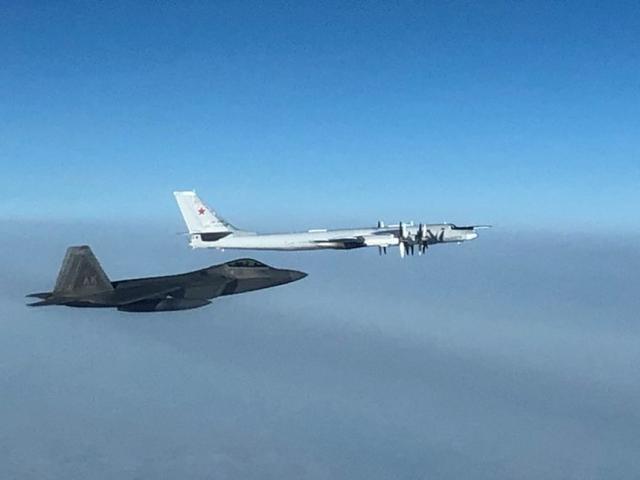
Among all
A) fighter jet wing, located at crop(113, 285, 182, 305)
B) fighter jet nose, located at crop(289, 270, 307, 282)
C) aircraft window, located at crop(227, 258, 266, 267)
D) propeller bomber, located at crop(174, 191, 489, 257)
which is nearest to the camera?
fighter jet wing, located at crop(113, 285, 182, 305)

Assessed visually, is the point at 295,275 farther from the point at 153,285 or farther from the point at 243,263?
the point at 153,285

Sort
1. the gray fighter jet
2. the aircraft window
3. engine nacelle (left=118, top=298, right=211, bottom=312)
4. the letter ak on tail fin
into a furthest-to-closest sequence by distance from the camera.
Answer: the aircraft window, engine nacelle (left=118, top=298, right=211, bottom=312), the gray fighter jet, the letter ak on tail fin

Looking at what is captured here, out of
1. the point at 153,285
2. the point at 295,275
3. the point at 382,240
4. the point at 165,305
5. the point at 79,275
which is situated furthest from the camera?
the point at 382,240

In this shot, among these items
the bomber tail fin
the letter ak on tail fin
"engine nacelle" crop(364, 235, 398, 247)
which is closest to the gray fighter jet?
the letter ak on tail fin

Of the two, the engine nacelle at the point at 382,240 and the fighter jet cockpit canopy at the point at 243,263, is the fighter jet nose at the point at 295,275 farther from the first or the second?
the engine nacelle at the point at 382,240

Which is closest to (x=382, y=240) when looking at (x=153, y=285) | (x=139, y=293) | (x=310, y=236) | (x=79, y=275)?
(x=310, y=236)

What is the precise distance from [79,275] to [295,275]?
68.5 ft

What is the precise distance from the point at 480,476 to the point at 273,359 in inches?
2201

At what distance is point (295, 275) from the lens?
59.2 meters

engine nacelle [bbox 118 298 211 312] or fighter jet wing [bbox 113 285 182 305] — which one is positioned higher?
fighter jet wing [bbox 113 285 182 305]

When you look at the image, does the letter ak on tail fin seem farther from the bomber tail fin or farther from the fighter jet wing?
the bomber tail fin

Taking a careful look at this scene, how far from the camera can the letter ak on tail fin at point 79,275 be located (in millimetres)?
51000

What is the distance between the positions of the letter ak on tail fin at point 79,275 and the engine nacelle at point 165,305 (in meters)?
3.31

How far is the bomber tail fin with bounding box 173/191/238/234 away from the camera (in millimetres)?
74562
